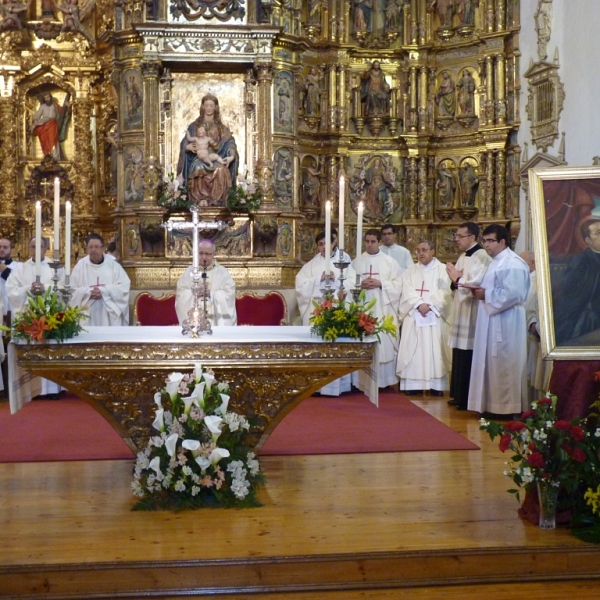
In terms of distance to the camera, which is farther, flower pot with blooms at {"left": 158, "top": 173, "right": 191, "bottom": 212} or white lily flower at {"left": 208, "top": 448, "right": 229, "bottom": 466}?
flower pot with blooms at {"left": 158, "top": 173, "right": 191, "bottom": 212}

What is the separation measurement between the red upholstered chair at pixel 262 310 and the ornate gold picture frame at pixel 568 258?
6.33m

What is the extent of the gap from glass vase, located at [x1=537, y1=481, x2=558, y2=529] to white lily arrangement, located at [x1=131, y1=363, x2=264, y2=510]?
176cm

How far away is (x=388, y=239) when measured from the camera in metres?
12.2

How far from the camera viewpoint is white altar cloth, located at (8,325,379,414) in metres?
6.10

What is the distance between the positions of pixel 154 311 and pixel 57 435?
3.34 m

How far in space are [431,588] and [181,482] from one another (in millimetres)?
1726

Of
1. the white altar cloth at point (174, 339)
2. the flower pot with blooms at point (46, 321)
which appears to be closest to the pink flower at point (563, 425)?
the white altar cloth at point (174, 339)

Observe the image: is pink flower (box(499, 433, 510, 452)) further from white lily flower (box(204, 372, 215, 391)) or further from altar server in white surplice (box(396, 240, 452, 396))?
altar server in white surplice (box(396, 240, 452, 396))

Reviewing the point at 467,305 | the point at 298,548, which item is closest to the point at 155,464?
the point at 298,548

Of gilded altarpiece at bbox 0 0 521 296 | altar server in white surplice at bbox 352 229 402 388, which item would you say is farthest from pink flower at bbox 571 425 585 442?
gilded altarpiece at bbox 0 0 521 296

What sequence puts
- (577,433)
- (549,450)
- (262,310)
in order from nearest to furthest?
(577,433) → (549,450) → (262,310)

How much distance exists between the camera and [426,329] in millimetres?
10992

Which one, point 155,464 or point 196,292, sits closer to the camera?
point 155,464

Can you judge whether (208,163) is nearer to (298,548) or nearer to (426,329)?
(426,329)
